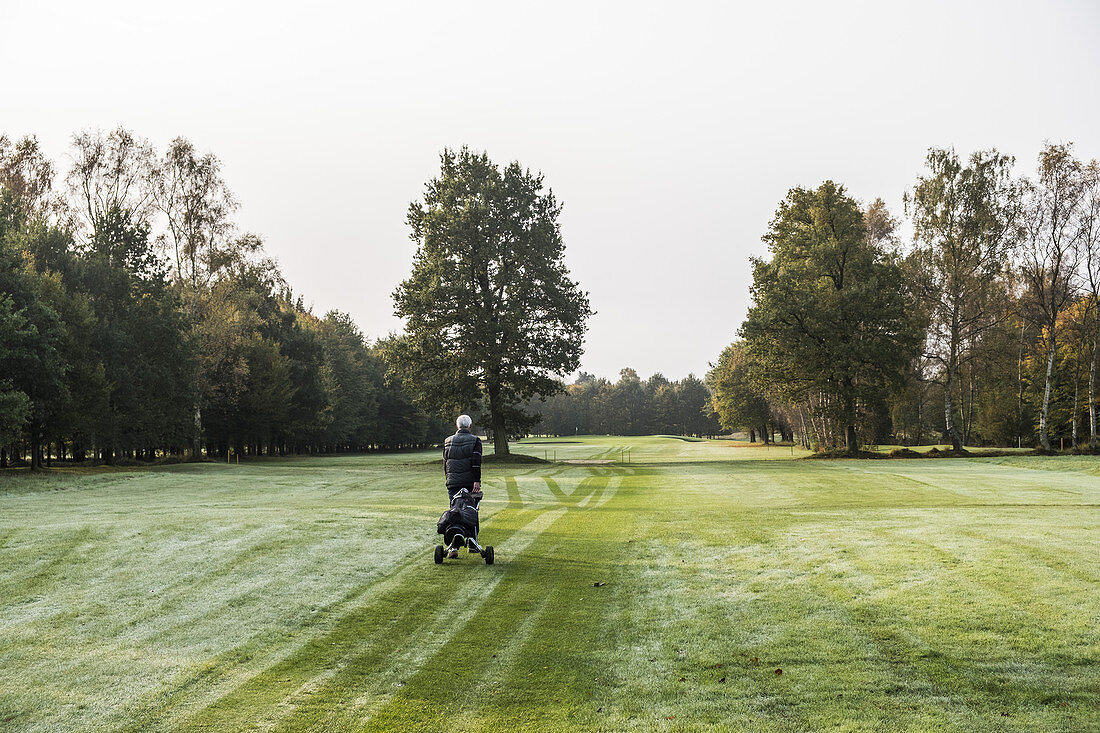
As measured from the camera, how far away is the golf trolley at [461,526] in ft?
37.6

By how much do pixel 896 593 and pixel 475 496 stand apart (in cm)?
627

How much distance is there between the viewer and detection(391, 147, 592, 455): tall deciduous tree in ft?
148

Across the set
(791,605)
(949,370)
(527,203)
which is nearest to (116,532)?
(791,605)

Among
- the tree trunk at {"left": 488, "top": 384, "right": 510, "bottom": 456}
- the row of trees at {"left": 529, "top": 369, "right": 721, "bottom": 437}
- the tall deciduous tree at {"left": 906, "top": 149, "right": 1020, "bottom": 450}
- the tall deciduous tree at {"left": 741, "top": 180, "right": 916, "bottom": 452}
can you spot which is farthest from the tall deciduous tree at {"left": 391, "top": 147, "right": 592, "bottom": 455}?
the row of trees at {"left": 529, "top": 369, "right": 721, "bottom": 437}

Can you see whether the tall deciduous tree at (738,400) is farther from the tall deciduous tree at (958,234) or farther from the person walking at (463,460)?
the person walking at (463,460)

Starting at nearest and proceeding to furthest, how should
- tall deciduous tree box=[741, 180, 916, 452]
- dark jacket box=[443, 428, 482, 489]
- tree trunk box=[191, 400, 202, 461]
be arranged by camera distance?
dark jacket box=[443, 428, 482, 489]
tall deciduous tree box=[741, 180, 916, 452]
tree trunk box=[191, 400, 202, 461]

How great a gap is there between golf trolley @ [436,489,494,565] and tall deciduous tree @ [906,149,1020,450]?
4220 centimetres

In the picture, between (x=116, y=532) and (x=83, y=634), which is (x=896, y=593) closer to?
(x=83, y=634)

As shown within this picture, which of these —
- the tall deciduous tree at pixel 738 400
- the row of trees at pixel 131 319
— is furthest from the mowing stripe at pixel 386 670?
the tall deciduous tree at pixel 738 400

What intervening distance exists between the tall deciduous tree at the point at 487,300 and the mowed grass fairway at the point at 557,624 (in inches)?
1148

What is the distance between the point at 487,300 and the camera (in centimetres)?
4678

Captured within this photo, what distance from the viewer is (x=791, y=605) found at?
8.64 metres

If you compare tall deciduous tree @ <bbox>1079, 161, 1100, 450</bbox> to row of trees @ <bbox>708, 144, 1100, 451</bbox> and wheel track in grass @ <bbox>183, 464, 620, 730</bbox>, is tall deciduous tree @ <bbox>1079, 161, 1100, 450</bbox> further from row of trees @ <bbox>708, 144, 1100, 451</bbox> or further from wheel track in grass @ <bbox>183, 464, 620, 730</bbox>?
wheel track in grass @ <bbox>183, 464, 620, 730</bbox>

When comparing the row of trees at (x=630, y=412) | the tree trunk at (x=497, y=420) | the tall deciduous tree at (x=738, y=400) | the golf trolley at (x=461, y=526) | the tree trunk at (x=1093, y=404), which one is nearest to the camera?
the golf trolley at (x=461, y=526)
